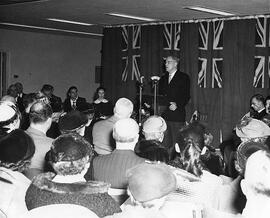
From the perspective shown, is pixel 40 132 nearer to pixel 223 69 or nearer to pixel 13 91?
pixel 13 91

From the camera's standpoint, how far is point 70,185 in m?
2.33

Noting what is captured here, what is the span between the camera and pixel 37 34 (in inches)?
518

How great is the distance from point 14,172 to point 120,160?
893 mm

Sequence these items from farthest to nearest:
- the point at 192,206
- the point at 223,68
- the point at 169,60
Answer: the point at 223,68
the point at 169,60
the point at 192,206

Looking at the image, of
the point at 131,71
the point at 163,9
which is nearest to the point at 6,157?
the point at 163,9

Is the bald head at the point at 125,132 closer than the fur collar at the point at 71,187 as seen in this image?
No

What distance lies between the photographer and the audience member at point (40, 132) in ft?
12.5

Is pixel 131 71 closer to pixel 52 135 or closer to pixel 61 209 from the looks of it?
pixel 52 135

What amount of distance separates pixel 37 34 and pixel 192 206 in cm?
1118

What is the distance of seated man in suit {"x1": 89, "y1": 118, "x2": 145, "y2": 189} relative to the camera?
333 centimetres

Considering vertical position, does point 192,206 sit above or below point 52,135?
above

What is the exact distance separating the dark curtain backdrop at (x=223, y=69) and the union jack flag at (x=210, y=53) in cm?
9

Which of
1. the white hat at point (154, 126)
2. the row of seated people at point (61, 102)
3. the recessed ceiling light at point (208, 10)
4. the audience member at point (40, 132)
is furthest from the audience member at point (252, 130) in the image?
the recessed ceiling light at point (208, 10)

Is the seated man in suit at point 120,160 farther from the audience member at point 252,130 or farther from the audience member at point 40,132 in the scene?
the audience member at point 252,130
